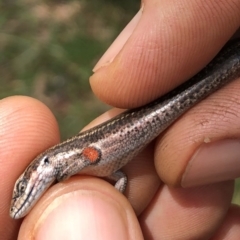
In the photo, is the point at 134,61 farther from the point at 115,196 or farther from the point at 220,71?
the point at 115,196

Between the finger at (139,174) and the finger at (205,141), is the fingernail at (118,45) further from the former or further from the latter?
the finger at (205,141)

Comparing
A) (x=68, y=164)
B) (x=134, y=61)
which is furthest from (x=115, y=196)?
(x=134, y=61)

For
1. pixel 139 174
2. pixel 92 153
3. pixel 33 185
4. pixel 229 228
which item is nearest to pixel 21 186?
pixel 33 185

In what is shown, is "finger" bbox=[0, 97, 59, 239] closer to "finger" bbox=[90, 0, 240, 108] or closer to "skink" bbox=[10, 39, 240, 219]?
"skink" bbox=[10, 39, 240, 219]

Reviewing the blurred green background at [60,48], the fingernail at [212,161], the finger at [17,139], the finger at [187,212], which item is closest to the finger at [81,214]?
the finger at [17,139]

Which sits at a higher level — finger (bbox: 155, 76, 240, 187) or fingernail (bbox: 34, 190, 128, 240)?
finger (bbox: 155, 76, 240, 187)

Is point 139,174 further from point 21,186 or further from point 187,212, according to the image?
point 21,186

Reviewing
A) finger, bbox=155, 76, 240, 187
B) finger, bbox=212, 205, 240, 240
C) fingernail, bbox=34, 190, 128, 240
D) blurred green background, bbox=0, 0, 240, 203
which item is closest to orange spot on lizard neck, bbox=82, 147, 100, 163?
fingernail, bbox=34, 190, 128, 240
